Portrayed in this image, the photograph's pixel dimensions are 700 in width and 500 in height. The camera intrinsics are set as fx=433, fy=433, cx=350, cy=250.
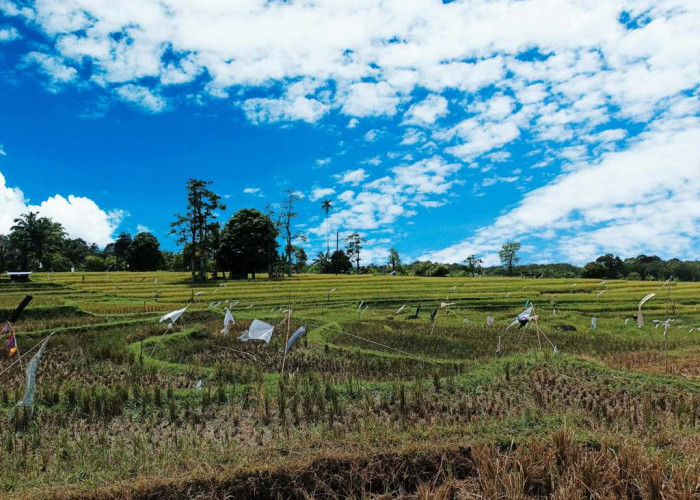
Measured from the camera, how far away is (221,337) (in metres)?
15.4

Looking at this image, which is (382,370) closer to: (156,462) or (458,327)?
(156,462)

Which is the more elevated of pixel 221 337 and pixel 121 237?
pixel 121 237

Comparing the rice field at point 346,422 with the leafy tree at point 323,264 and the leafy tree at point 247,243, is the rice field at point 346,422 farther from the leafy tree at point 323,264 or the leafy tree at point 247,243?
the leafy tree at point 323,264

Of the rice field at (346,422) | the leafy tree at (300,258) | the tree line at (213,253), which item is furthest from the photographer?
the leafy tree at (300,258)

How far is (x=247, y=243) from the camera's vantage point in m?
50.2

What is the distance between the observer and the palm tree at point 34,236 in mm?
53434

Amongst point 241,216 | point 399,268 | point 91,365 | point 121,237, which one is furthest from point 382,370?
point 121,237

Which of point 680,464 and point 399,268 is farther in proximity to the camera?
point 399,268

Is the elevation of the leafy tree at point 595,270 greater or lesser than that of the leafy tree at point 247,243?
lesser

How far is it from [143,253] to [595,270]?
67085mm

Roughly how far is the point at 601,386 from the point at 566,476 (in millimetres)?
4472

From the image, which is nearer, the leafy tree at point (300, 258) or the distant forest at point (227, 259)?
the distant forest at point (227, 259)

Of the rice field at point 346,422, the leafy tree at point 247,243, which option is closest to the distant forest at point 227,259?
the leafy tree at point 247,243

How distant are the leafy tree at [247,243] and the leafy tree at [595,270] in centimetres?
4475
